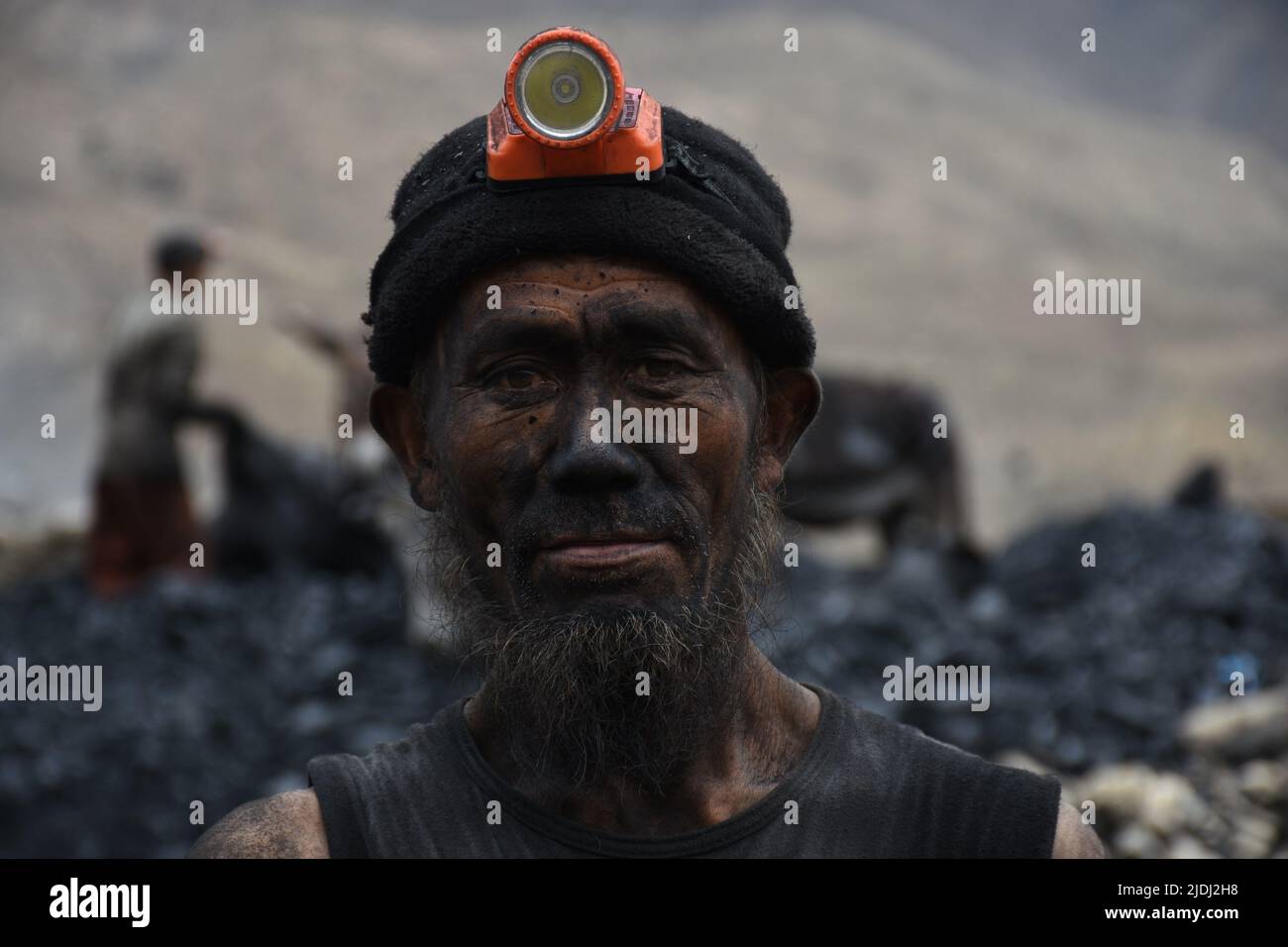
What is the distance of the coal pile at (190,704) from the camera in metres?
7.36

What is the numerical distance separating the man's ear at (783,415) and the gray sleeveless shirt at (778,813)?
453mm

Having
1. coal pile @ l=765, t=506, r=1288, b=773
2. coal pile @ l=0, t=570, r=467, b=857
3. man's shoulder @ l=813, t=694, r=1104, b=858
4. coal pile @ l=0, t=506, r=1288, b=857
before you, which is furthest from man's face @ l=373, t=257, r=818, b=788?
coal pile @ l=0, t=570, r=467, b=857

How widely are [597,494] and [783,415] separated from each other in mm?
443

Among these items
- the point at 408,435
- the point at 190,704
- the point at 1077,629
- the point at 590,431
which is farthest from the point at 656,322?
the point at 1077,629

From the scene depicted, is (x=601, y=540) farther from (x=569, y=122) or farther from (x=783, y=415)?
(x=569, y=122)

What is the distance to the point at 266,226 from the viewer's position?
2816 centimetres

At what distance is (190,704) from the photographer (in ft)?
27.1

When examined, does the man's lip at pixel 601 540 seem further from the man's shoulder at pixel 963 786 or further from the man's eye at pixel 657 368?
the man's shoulder at pixel 963 786

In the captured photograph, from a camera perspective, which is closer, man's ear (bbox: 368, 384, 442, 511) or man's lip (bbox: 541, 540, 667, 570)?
man's lip (bbox: 541, 540, 667, 570)

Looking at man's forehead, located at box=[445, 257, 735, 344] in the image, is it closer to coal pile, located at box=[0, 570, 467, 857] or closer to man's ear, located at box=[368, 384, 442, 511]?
man's ear, located at box=[368, 384, 442, 511]

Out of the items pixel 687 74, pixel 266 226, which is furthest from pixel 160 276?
pixel 687 74

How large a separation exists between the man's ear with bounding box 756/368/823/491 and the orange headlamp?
Result: 0.40 meters

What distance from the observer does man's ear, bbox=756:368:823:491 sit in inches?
103

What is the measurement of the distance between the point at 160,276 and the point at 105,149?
20.7 meters
